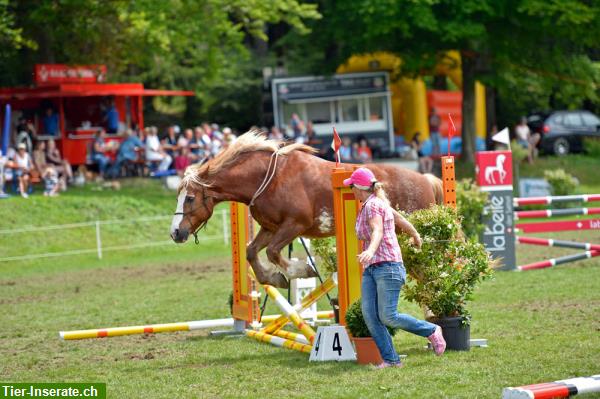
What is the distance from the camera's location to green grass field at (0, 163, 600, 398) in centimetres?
789

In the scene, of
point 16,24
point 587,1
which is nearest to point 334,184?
point 16,24

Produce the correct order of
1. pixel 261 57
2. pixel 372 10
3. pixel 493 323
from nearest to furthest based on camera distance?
pixel 493 323 → pixel 372 10 → pixel 261 57

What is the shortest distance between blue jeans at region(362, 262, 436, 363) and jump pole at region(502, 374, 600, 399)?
1.81m

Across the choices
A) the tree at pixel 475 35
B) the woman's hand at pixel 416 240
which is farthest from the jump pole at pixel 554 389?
the tree at pixel 475 35

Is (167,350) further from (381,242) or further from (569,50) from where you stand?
(569,50)

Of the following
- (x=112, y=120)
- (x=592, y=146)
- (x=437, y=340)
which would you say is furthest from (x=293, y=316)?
(x=592, y=146)

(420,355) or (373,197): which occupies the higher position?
(373,197)

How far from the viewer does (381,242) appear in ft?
27.2

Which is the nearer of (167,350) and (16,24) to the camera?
(167,350)

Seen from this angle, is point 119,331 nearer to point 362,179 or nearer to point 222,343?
point 222,343

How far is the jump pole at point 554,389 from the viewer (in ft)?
21.0

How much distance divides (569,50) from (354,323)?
26.4m

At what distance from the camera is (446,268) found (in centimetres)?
898

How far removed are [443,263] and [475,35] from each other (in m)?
21.9
